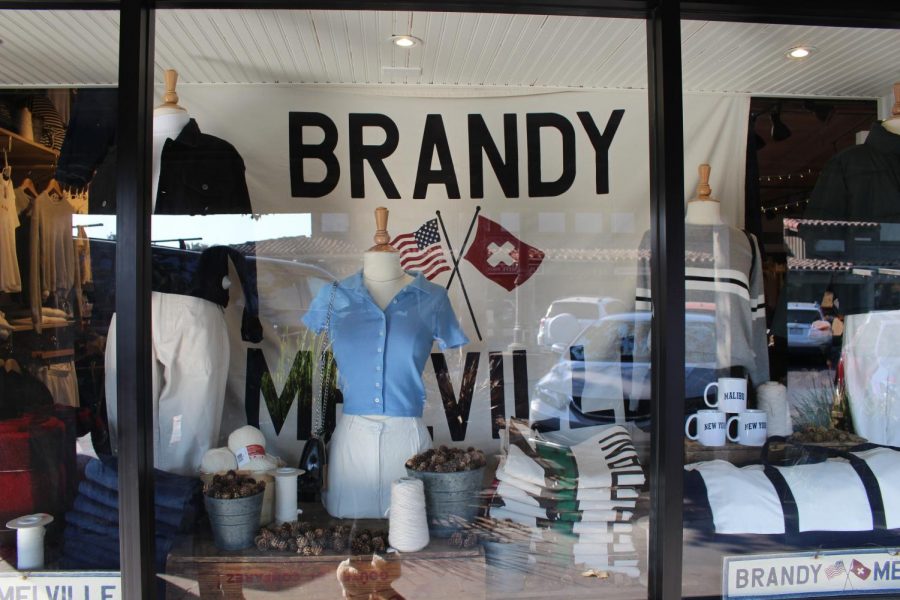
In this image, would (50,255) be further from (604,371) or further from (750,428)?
(750,428)

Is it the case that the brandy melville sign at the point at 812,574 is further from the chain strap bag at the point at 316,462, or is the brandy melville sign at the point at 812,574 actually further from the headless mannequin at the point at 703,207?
the headless mannequin at the point at 703,207

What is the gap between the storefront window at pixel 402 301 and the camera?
2.39 metres

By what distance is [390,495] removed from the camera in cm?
241

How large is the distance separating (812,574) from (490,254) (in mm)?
2028

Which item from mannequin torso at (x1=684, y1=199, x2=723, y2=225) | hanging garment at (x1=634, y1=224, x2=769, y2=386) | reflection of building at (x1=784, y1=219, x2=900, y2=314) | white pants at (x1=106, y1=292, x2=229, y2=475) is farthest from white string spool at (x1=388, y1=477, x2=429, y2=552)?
reflection of building at (x1=784, y1=219, x2=900, y2=314)

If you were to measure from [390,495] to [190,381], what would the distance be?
97 cm

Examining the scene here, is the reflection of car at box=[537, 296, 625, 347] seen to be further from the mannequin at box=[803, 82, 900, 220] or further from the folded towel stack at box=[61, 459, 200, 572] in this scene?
the folded towel stack at box=[61, 459, 200, 572]

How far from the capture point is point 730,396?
307 centimetres

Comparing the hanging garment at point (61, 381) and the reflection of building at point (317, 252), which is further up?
the reflection of building at point (317, 252)

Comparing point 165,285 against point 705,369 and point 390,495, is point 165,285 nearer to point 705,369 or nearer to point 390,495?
point 390,495

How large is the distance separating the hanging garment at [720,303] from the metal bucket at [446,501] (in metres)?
1.23

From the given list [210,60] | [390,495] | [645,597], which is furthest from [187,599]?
[210,60]

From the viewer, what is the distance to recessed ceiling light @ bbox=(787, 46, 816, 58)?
2994 millimetres

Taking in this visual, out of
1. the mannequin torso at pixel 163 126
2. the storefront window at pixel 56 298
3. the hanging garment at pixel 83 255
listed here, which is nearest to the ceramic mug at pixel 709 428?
the storefront window at pixel 56 298
